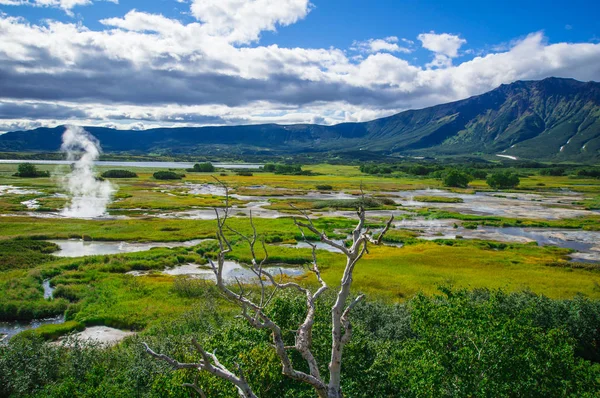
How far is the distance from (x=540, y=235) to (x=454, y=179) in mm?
108434

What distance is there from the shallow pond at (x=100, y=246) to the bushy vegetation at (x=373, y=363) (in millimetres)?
38226

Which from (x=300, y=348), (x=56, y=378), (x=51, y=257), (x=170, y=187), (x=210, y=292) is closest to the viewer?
(x=300, y=348)

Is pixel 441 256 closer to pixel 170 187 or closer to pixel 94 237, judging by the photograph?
pixel 94 237

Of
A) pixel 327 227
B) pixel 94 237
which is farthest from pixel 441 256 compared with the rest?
pixel 94 237

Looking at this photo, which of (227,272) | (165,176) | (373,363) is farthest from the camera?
(165,176)

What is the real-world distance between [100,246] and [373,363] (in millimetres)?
58244

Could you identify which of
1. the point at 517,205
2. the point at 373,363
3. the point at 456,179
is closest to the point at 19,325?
the point at 373,363

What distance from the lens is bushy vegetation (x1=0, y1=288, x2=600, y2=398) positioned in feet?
54.0

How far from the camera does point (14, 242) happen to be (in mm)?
61594

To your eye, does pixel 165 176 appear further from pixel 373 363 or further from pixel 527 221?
pixel 373 363

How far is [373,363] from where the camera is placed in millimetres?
19391

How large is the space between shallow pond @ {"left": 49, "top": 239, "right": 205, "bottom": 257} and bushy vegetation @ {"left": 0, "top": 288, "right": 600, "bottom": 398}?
3823 centimetres

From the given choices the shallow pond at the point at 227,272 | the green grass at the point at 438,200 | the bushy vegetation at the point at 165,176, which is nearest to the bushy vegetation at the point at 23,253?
the shallow pond at the point at 227,272

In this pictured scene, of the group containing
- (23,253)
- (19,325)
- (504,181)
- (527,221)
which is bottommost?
(527,221)
